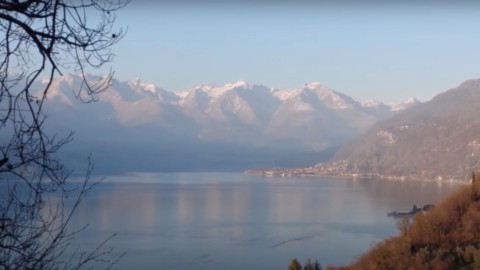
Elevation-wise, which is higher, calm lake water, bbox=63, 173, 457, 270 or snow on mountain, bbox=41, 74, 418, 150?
snow on mountain, bbox=41, 74, 418, 150

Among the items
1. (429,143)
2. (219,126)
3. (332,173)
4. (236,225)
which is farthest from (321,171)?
(219,126)

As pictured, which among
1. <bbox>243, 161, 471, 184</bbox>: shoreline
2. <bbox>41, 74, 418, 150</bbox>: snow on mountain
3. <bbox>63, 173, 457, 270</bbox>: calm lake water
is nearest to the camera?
<bbox>63, 173, 457, 270</bbox>: calm lake water

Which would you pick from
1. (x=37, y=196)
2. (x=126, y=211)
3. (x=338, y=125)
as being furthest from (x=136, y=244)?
(x=338, y=125)

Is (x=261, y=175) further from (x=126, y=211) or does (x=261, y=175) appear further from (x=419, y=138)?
(x=126, y=211)

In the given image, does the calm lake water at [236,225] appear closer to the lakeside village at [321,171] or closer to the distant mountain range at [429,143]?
the distant mountain range at [429,143]

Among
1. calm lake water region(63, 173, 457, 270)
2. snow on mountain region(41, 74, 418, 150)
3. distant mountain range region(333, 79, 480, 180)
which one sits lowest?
calm lake water region(63, 173, 457, 270)

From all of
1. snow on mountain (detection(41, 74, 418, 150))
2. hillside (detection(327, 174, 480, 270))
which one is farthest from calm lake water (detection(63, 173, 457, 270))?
snow on mountain (detection(41, 74, 418, 150))

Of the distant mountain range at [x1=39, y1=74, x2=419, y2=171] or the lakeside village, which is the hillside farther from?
the lakeside village

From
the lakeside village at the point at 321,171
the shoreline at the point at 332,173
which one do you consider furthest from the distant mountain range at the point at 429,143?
the lakeside village at the point at 321,171
